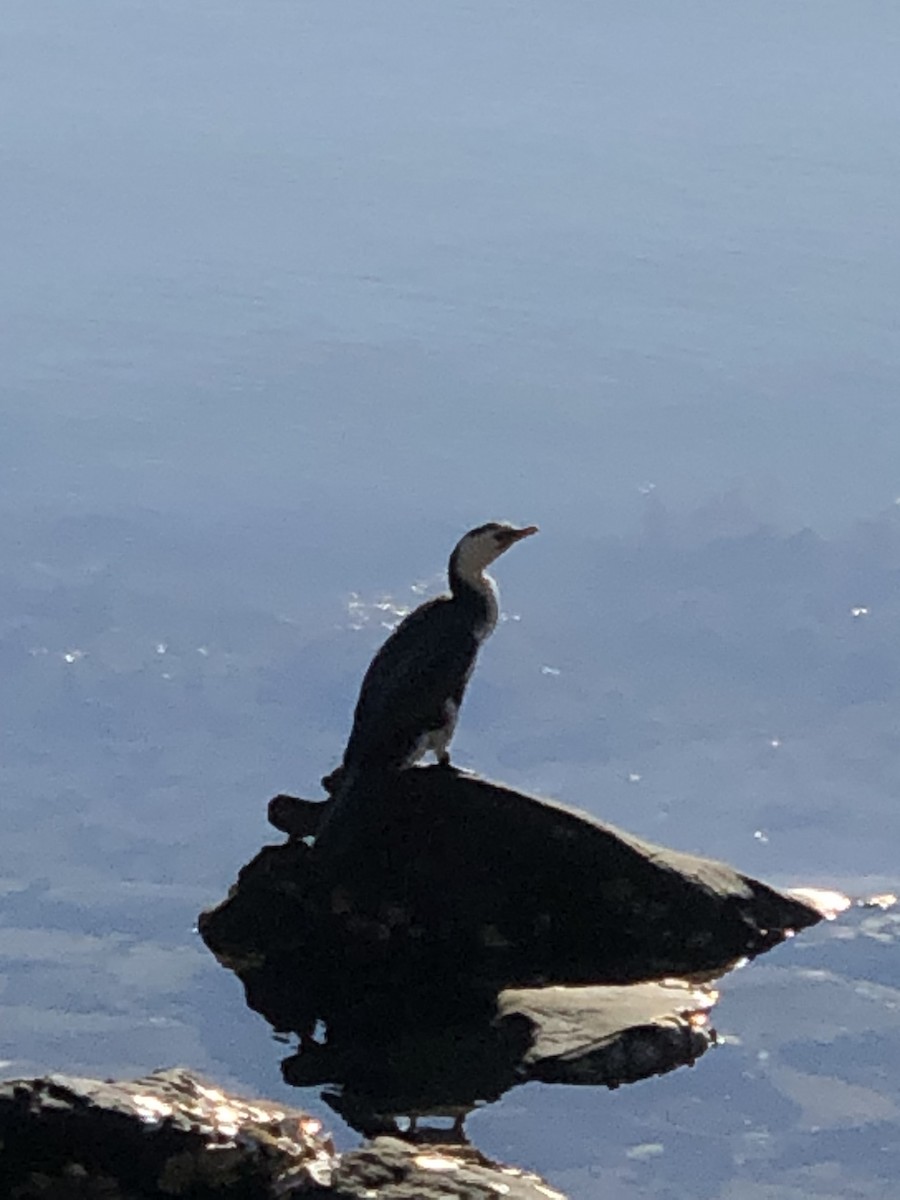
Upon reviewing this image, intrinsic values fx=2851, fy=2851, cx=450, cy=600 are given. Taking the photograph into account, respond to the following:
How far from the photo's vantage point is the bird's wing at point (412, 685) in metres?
14.2

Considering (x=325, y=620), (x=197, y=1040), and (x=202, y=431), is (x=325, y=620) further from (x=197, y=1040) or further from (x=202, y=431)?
(x=197, y=1040)

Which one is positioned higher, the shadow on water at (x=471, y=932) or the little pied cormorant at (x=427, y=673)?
the little pied cormorant at (x=427, y=673)

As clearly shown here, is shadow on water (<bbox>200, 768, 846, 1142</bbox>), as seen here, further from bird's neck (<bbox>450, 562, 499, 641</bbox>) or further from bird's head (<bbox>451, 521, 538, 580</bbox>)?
bird's head (<bbox>451, 521, 538, 580</bbox>)

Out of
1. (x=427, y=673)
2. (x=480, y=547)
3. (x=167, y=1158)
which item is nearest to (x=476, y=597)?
(x=480, y=547)

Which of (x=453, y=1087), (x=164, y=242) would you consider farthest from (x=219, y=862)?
(x=164, y=242)

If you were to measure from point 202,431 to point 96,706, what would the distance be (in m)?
7.07

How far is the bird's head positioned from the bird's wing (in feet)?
0.75

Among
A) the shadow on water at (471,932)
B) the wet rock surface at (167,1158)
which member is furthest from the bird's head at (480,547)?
the wet rock surface at (167,1158)

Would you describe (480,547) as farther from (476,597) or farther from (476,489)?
(476,489)

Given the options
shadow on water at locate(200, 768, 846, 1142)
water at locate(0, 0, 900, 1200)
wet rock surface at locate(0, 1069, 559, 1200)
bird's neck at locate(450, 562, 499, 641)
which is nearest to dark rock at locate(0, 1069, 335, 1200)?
wet rock surface at locate(0, 1069, 559, 1200)

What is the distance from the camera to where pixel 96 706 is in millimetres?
24984

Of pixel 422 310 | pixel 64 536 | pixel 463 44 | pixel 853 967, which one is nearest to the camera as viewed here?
pixel 853 967

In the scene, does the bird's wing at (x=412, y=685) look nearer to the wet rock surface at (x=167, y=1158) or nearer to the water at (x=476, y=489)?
the water at (x=476, y=489)

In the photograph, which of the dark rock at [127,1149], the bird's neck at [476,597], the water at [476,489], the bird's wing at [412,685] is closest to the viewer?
the dark rock at [127,1149]
